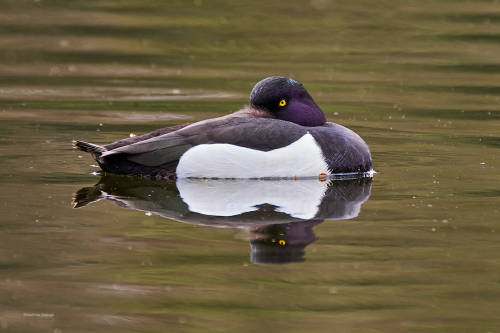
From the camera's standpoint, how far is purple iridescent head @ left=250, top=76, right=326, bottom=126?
406 inches

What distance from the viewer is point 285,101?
1038cm

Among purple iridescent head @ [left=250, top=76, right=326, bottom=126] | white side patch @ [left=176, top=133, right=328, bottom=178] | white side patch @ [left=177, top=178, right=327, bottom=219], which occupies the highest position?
purple iridescent head @ [left=250, top=76, right=326, bottom=126]

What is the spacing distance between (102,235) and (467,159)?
4.49 metres

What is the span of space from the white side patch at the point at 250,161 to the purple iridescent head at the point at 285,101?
400 millimetres

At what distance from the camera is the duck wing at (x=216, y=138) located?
988 cm

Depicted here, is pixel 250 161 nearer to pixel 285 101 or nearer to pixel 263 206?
pixel 285 101

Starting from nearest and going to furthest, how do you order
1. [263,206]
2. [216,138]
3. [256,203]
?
[263,206] → [256,203] → [216,138]

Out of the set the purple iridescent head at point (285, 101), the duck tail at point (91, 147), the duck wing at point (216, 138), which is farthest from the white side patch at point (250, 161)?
the duck tail at point (91, 147)

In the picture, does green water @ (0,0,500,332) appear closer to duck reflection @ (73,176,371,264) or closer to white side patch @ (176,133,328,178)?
duck reflection @ (73,176,371,264)

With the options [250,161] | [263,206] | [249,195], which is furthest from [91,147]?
[263,206]

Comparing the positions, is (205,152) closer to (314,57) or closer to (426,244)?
(426,244)

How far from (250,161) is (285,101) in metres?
0.80

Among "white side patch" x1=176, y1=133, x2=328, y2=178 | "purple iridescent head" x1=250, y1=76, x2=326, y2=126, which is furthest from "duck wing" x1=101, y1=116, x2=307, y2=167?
"purple iridescent head" x1=250, y1=76, x2=326, y2=126

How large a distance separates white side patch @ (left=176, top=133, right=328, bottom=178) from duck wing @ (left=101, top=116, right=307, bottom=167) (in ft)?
0.19
